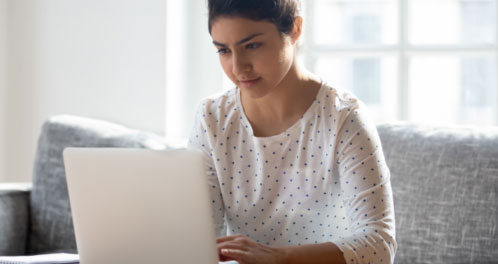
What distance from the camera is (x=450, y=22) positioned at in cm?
284

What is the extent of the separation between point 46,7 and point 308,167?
65.4 inches

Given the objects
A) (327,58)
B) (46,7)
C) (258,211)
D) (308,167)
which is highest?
(46,7)

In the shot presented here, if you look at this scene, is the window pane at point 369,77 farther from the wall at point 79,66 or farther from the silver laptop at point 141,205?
the silver laptop at point 141,205

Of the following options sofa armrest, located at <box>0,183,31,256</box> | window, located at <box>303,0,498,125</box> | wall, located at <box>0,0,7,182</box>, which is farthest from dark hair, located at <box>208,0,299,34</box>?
wall, located at <box>0,0,7,182</box>

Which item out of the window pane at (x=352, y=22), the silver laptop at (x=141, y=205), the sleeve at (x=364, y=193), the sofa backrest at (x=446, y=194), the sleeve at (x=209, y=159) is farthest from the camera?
the window pane at (x=352, y=22)

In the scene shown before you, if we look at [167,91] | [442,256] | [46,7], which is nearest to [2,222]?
[167,91]

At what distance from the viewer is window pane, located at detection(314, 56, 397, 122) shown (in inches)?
114

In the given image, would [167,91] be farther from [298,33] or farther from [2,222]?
[298,33]

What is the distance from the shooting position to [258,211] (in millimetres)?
1692

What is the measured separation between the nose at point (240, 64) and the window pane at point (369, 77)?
140cm

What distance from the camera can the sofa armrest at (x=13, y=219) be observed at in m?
2.26

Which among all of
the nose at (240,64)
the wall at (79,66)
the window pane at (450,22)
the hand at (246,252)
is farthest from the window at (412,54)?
the hand at (246,252)

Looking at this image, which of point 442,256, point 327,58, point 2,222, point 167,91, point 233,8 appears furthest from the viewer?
point 327,58

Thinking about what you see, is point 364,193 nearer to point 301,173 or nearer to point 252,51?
point 301,173
